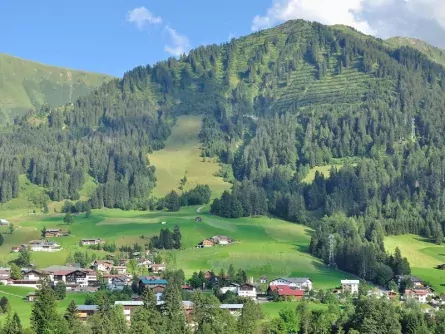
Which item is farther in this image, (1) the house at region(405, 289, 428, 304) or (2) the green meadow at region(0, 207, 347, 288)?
(2) the green meadow at region(0, 207, 347, 288)

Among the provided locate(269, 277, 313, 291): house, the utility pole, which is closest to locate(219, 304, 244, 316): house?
locate(269, 277, 313, 291): house

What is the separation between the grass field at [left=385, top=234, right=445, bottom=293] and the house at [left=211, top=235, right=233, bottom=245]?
3337 cm

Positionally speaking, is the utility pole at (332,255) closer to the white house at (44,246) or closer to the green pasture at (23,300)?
the green pasture at (23,300)

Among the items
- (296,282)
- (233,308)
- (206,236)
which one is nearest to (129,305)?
(233,308)

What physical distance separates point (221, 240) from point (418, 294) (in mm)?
51362

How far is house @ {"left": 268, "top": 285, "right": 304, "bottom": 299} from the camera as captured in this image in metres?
117

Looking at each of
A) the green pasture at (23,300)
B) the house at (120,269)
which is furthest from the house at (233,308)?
the house at (120,269)

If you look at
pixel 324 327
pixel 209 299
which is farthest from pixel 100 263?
pixel 324 327

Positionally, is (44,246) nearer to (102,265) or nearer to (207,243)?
(102,265)

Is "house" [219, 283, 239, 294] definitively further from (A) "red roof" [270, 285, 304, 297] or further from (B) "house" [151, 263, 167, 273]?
(B) "house" [151, 263, 167, 273]

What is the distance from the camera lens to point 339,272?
14288 cm

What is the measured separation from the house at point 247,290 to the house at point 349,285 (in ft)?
50.8

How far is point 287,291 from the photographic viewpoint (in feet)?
391

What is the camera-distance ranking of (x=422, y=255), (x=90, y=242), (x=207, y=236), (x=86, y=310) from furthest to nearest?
(x=207, y=236) → (x=90, y=242) → (x=422, y=255) → (x=86, y=310)
